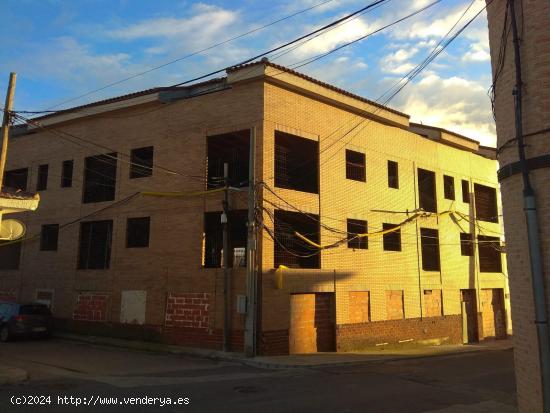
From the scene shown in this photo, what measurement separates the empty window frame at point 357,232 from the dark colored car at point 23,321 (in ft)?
43.9

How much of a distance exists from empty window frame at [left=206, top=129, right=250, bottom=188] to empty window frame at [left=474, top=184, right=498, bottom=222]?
1600 cm

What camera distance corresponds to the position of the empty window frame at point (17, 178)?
26131 millimetres

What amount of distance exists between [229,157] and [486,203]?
17802mm

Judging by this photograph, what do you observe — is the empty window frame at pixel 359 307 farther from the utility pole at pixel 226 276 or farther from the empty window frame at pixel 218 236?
the utility pole at pixel 226 276

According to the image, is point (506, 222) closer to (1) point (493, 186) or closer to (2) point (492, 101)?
(2) point (492, 101)

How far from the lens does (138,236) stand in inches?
829

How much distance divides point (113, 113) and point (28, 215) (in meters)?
7.40

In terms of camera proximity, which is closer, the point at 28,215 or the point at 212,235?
the point at 212,235

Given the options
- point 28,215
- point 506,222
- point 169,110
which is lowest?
point 506,222

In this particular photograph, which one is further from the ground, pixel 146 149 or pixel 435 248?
pixel 146 149

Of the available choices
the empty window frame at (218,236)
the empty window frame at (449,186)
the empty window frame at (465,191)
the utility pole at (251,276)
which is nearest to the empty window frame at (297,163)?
the utility pole at (251,276)

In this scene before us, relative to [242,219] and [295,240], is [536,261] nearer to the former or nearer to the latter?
[295,240]

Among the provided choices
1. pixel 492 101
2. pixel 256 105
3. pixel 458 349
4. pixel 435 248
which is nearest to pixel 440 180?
pixel 435 248

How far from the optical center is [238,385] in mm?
11695
